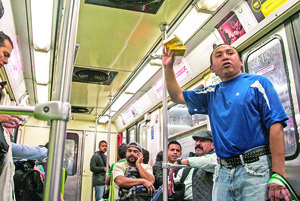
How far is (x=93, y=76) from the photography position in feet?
18.0

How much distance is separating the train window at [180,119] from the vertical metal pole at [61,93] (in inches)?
135

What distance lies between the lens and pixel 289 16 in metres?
2.43

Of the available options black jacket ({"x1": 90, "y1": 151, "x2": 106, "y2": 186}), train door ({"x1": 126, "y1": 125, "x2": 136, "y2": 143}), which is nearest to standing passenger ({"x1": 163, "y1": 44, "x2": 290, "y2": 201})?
black jacket ({"x1": 90, "y1": 151, "x2": 106, "y2": 186})

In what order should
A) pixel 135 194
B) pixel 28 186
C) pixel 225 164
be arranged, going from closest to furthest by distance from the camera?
pixel 225 164
pixel 28 186
pixel 135 194

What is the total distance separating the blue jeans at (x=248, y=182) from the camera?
1.38m

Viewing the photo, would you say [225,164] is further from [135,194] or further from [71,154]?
[71,154]

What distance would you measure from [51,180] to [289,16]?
97.9 inches

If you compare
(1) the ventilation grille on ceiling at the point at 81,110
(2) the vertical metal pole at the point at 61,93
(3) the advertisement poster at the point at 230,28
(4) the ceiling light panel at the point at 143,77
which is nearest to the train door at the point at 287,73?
(3) the advertisement poster at the point at 230,28

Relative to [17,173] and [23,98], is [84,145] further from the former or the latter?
[17,173]

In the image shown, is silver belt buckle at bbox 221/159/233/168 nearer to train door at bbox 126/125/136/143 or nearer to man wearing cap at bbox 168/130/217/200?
man wearing cap at bbox 168/130/217/200

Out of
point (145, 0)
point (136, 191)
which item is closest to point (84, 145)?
point (136, 191)

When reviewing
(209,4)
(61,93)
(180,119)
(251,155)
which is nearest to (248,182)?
(251,155)

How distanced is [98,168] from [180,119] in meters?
2.63

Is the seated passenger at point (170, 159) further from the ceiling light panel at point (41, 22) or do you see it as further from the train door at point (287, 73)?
the ceiling light panel at point (41, 22)
